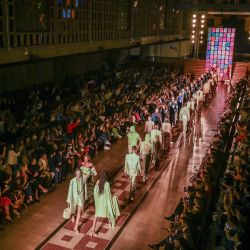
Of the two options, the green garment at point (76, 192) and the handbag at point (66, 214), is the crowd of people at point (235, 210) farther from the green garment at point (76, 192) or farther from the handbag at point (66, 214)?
the handbag at point (66, 214)

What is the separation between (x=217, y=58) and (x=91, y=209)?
22581mm

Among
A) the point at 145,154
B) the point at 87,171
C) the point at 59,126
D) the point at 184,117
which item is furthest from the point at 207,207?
the point at 184,117

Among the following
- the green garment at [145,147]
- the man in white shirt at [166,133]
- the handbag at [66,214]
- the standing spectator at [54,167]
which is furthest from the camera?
the man in white shirt at [166,133]

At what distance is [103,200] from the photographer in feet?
26.3

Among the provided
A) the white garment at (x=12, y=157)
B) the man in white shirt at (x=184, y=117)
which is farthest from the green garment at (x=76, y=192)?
the man in white shirt at (x=184, y=117)

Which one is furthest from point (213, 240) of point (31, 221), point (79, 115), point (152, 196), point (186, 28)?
point (186, 28)

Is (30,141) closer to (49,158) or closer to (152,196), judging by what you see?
(49,158)

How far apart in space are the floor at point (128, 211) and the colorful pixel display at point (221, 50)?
17.3 metres

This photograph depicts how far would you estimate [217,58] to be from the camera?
29547mm

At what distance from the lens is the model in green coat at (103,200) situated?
7914 mm

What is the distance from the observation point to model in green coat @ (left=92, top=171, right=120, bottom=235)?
7.91m

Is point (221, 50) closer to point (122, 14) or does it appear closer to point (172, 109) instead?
Answer: point (122, 14)

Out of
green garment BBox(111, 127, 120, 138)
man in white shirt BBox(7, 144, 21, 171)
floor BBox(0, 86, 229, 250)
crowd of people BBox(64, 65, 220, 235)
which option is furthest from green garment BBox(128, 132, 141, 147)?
man in white shirt BBox(7, 144, 21, 171)

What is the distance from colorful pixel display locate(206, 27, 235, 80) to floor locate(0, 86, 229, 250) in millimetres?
17285
